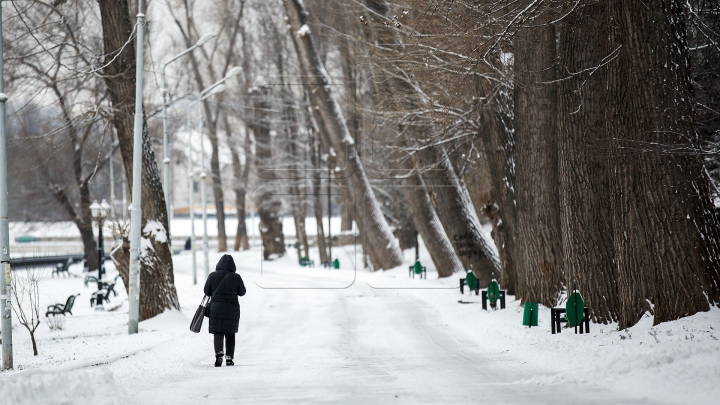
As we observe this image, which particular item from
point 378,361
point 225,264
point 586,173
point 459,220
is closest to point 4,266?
point 225,264

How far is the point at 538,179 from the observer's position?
15617 millimetres

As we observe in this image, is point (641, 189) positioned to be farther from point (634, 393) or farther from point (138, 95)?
point (138, 95)

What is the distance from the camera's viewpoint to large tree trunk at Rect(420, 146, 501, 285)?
22062 millimetres

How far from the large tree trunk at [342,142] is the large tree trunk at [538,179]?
15.6 metres

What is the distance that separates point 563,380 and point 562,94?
570 centimetres

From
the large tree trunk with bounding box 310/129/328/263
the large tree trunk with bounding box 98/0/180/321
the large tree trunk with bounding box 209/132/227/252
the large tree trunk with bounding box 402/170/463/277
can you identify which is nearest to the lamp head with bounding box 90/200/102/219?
the large tree trunk with bounding box 98/0/180/321

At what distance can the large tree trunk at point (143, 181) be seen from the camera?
1770cm

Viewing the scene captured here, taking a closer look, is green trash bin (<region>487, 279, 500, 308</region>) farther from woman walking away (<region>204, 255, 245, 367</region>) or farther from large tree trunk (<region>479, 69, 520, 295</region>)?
woman walking away (<region>204, 255, 245, 367</region>)

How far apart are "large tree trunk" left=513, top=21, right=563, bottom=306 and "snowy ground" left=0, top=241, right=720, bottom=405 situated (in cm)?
100

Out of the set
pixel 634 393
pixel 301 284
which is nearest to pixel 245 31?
pixel 301 284

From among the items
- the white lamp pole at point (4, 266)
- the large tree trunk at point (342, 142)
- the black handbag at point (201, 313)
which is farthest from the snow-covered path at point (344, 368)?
the large tree trunk at point (342, 142)

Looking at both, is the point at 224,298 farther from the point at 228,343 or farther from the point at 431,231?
the point at 431,231

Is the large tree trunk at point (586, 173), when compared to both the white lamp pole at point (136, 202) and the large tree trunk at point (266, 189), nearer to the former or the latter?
the white lamp pole at point (136, 202)

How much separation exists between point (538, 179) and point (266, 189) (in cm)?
3378
